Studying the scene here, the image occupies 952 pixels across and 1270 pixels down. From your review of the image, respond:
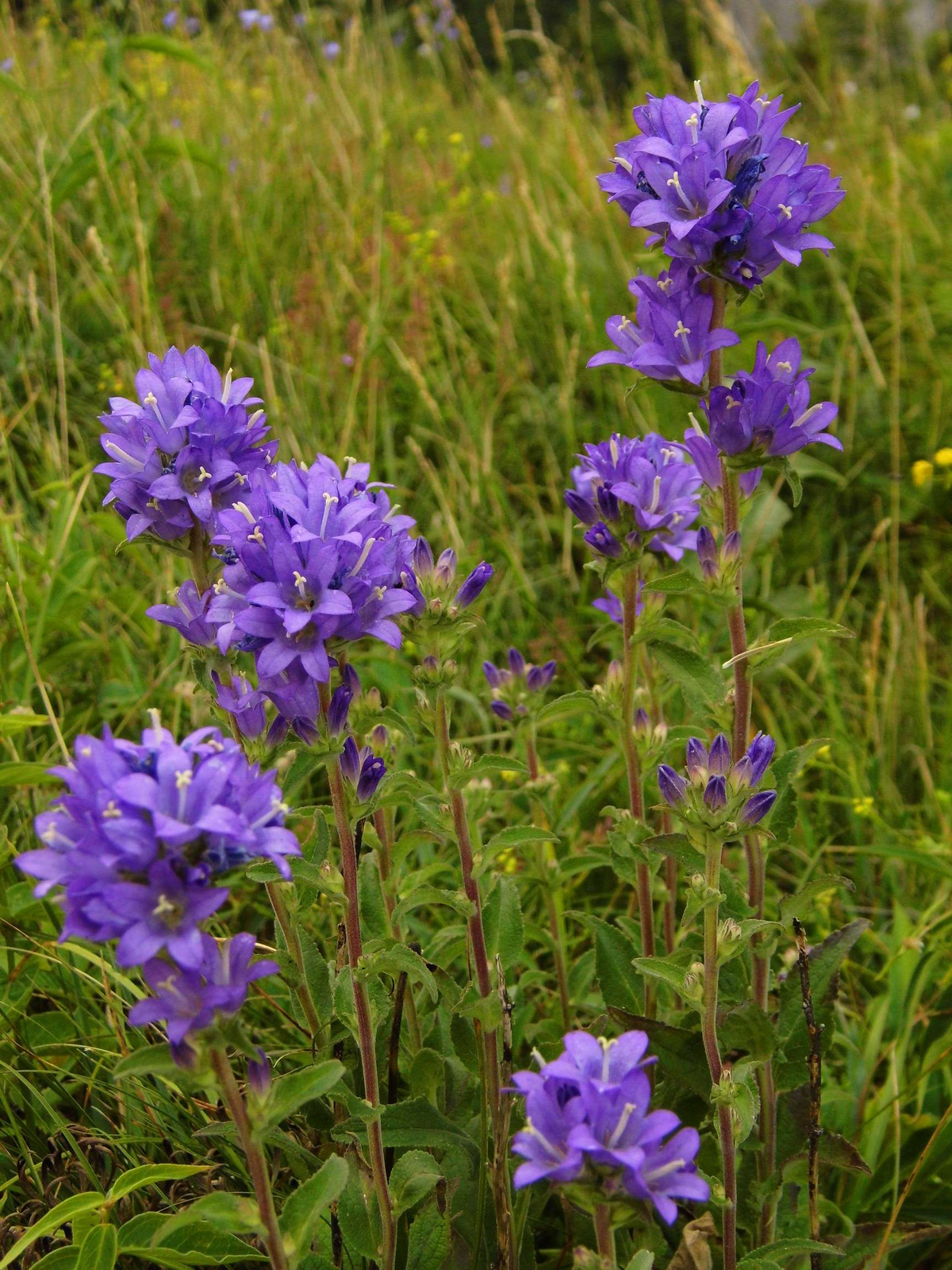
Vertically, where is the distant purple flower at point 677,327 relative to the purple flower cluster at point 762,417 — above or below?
above

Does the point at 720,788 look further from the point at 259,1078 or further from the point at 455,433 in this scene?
the point at 455,433

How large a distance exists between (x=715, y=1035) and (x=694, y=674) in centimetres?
63

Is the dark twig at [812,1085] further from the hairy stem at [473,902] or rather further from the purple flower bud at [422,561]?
the purple flower bud at [422,561]

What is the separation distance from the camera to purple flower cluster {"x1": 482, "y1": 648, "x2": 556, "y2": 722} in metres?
2.53

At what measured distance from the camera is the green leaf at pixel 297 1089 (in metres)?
1.44

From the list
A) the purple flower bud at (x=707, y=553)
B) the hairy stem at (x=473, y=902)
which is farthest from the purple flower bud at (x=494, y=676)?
the purple flower bud at (x=707, y=553)

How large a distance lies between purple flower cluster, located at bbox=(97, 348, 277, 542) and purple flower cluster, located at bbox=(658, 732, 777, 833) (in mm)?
817

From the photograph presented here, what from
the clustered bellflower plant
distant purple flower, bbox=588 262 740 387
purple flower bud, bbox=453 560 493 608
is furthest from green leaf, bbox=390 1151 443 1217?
distant purple flower, bbox=588 262 740 387

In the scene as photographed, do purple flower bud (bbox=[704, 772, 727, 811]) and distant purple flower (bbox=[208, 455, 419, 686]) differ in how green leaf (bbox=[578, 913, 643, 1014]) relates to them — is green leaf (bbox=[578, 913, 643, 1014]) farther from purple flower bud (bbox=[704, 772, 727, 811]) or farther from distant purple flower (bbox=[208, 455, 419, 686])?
distant purple flower (bbox=[208, 455, 419, 686])

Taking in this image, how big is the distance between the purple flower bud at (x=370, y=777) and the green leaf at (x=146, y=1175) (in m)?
0.60

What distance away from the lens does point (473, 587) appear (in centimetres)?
197

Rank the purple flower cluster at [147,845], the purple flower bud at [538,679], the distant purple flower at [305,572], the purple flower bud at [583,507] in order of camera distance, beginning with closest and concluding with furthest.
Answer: the purple flower cluster at [147,845], the distant purple flower at [305,572], the purple flower bud at [583,507], the purple flower bud at [538,679]

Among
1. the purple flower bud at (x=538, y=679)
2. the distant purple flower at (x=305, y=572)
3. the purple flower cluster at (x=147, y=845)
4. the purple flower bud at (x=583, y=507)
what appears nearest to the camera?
the purple flower cluster at (x=147, y=845)

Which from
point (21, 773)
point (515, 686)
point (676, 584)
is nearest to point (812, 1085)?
point (676, 584)
